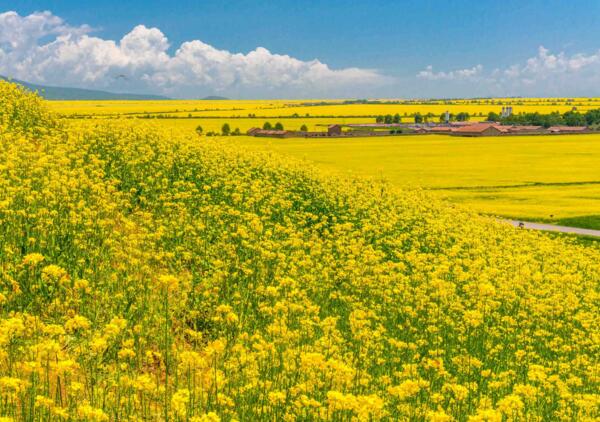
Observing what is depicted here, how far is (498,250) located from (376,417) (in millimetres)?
16735

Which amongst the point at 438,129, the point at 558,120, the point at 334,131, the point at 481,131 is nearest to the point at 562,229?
the point at 334,131

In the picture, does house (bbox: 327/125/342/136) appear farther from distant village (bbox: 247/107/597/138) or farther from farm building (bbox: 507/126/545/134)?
farm building (bbox: 507/126/545/134)

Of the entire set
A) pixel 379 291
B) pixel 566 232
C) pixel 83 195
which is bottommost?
pixel 566 232

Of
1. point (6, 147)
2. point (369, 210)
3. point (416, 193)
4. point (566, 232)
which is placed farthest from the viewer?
point (566, 232)

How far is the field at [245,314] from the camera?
730cm

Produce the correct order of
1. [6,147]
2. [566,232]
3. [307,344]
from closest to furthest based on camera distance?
[307,344]
[6,147]
[566,232]

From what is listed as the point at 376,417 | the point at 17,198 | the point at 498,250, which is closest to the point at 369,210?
the point at 498,250

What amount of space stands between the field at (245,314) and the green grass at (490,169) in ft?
52.8

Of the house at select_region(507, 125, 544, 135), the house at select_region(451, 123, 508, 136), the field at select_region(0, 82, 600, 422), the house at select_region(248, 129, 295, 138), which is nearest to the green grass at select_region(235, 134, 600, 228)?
the house at select_region(248, 129, 295, 138)

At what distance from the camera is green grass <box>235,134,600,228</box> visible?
44312 mm

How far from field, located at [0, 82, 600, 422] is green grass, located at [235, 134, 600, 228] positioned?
634 inches

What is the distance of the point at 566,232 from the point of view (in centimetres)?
3531

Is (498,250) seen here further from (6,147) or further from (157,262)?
(6,147)

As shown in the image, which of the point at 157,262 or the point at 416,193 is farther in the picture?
the point at 416,193
